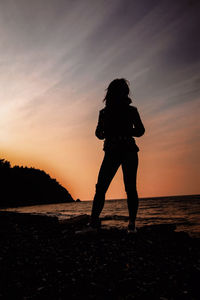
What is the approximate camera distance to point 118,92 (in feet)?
15.3

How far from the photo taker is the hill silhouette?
4094 inches

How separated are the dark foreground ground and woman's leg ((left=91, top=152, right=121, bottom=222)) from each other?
72 cm

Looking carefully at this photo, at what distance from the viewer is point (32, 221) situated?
739 cm

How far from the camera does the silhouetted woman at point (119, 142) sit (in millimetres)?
4453

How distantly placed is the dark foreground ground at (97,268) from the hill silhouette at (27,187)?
102 meters

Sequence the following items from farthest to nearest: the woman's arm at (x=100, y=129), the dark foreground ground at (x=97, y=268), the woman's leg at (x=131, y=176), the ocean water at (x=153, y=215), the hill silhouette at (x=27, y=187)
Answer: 1. the hill silhouette at (x=27, y=187)
2. the ocean water at (x=153, y=215)
3. the woman's arm at (x=100, y=129)
4. the woman's leg at (x=131, y=176)
5. the dark foreground ground at (x=97, y=268)

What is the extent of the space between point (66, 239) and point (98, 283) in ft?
8.00

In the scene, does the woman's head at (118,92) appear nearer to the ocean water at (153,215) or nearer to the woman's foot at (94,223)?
the woman's foot at (94,223)

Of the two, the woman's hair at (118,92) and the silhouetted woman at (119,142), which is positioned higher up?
the woman's hair at (118,92)

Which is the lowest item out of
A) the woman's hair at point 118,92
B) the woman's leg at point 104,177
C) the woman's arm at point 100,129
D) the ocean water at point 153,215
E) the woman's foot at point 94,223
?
the ocean water at point 153,215

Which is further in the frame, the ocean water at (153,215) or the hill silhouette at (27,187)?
the hill silhouette at (27,187)

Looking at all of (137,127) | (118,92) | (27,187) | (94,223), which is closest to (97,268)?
(94,223)

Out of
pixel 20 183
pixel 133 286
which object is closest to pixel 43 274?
pixel 133 286

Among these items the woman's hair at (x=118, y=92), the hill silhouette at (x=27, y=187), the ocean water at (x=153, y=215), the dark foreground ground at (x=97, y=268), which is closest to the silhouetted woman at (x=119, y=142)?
the woman's hair at (x=118, y=92)
